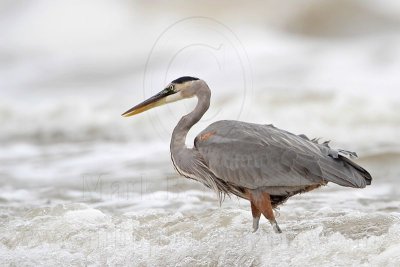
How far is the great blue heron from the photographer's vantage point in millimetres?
6773

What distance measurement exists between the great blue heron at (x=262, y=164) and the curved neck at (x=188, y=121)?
0.01 meters

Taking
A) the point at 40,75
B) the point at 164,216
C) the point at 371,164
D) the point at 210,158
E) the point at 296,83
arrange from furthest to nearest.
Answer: the point at 40,75 < the point at 296,83 < the point at 371,164 < the point at 164,216 < the point at 210,158

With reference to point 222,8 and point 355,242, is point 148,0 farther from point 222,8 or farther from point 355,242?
point 355,242

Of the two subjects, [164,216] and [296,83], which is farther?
[296,83]

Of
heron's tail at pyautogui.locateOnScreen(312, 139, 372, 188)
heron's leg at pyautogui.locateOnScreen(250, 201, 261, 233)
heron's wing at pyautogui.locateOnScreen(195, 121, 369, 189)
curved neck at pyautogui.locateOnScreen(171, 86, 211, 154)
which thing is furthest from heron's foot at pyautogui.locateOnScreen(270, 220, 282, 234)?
curved neck at pyautogui.locateOnScreen(171, 86, 211, 154)

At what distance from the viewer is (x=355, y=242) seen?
640 centimetres

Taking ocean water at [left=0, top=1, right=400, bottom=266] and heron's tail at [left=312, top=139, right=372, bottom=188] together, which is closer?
heron's tail at [left=312, top=139, right=372, bottom=188]

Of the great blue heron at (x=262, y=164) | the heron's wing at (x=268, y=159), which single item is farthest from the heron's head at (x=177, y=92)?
the heron's wing at (x=268, y=159)

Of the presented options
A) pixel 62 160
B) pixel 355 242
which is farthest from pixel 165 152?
pixel 355 242

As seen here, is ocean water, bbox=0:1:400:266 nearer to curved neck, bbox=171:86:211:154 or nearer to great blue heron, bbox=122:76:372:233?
great blue heron, bbox=122:76:372:233

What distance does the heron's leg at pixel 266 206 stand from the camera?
6.91m

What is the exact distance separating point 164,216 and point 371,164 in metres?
4.25

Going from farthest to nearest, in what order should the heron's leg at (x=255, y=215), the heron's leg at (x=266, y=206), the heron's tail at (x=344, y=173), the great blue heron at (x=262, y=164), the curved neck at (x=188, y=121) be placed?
the curved neck at (x=188, y=121)
the heron's leg at (x=255, y=215)
the heron's leg at (x=266, y=206)
the great blue heron at (x=262, y=164)
the heron's tail at (x=344, y=173)

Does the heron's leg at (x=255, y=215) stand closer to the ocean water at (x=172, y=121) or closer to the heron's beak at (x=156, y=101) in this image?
the ocean water at (x=172, y=121)
